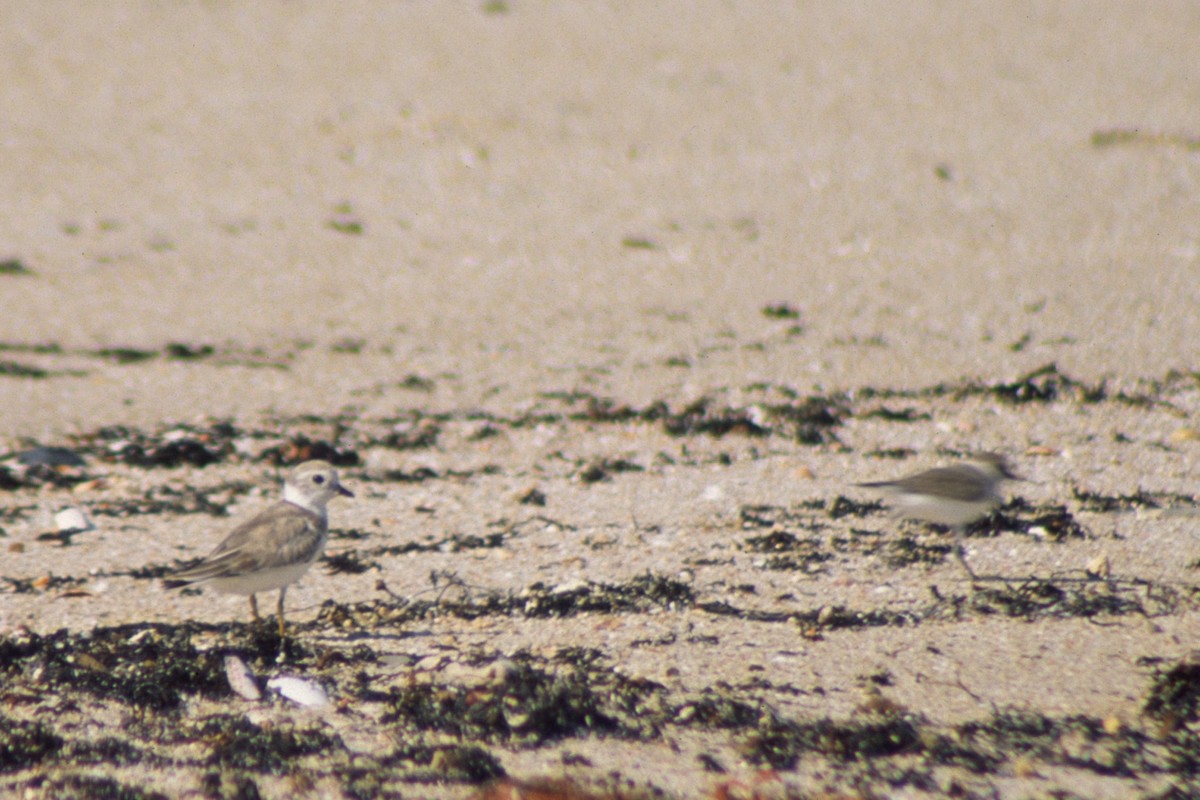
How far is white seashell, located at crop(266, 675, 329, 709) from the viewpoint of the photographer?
4516 millimetres

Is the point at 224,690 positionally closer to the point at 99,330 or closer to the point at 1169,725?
the point at 1169,725

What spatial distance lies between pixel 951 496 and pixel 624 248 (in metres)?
5.31

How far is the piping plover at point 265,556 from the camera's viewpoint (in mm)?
4762

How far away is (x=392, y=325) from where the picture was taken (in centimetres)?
914

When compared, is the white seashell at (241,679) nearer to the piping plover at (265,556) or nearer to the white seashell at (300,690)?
the white seashell at (300,690)

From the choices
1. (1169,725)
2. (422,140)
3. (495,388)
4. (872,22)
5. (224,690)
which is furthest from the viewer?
(872,22)

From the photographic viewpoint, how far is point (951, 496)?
211 inches

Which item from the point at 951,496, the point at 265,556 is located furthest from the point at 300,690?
the point at 951,496

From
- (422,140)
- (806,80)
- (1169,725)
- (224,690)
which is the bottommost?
(224,690)

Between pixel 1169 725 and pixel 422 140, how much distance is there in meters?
9.05

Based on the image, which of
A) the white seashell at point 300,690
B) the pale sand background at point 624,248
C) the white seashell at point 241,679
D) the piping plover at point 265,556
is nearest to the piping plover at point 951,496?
the pale sand background at point 624,248

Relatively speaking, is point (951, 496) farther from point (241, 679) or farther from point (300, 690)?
point (241, 679)

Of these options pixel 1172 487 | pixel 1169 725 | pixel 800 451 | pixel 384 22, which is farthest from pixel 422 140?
pixel 1169 725

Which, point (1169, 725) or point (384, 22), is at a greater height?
point (384, 22)
